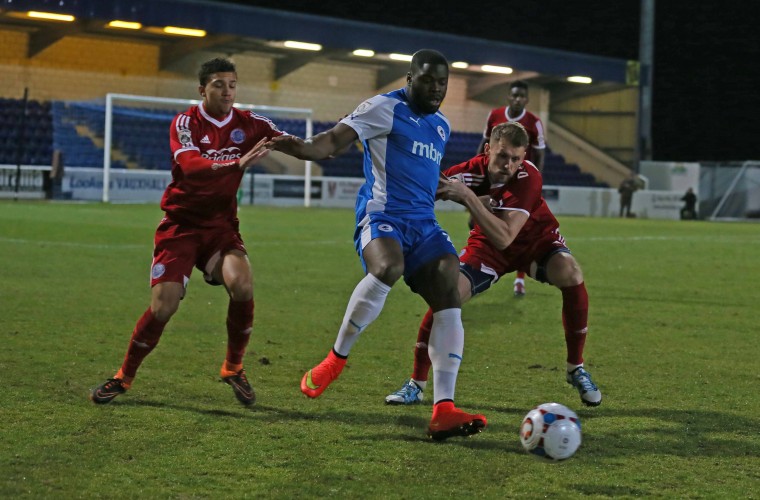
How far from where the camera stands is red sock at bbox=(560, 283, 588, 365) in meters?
5.79

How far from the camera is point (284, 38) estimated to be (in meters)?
32.8

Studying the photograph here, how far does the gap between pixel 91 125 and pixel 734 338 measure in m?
23.0

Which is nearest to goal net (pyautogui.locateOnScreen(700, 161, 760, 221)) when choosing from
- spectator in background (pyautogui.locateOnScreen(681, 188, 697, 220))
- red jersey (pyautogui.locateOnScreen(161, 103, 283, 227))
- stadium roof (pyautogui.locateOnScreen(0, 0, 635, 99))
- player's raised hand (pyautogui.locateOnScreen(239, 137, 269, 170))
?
spectator in background (pyautogui.locateOnScreen(681, 188, 697, 220))

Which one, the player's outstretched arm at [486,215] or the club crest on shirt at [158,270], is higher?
the player's outstretched arm at [486,215]

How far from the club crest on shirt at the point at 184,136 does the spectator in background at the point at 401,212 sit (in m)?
0.62

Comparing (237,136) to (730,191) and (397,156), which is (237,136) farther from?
(730,191)

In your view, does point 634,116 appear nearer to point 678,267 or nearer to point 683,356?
point 678,267

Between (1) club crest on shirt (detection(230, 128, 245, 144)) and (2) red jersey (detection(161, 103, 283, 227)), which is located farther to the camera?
(1) club crest on shirt (detection(230, 128, 245, 144))

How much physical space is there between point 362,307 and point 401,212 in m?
0.51

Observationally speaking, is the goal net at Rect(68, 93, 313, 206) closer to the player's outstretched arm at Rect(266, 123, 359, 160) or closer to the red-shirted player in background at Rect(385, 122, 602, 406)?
the red-shirted player in background at Rect(385, 122, 602, 406)

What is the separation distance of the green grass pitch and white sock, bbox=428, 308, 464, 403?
9.4 inches

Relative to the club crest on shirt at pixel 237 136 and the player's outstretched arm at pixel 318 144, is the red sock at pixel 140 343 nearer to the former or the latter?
the club crest on shirt at pixel 237 136

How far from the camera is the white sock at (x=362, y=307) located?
4832 mm

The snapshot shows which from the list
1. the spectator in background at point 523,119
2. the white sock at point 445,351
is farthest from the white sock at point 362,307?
the spectator in background at point 523,119
